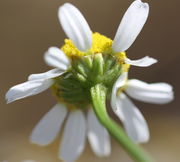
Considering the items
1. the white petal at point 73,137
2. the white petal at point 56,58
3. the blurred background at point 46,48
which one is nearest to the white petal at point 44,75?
the white petal at point 56,58

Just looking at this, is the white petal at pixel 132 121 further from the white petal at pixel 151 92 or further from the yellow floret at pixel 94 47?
the yellow floret at pixel 94 47

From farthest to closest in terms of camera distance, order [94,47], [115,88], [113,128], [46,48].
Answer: [46,48] → [94,47] → [115,88] → [113,128]

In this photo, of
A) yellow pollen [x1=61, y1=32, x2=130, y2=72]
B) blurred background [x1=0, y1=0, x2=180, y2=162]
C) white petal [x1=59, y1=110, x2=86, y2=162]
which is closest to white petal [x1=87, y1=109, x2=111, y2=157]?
white petal [x1=59, y1=110, x2=86, y2=162]

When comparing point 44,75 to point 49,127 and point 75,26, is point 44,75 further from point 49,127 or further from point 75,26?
point 49,127

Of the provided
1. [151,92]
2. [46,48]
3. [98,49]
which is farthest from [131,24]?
[46,48]

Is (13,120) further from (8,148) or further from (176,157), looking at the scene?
(176,157)

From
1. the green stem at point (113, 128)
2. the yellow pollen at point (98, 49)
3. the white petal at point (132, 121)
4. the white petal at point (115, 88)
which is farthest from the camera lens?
the white petal at point (132, 121)

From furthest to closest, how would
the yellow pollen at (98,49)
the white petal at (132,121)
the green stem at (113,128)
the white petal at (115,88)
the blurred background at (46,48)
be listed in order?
the blurred background at (46,48) → the white petal at (132,121) → the yellow pollen at (98,49) → the white petal at (115,88) → the green stem at (113,128)

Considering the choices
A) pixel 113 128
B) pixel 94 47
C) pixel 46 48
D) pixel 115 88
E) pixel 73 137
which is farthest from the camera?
pixel 46 48
